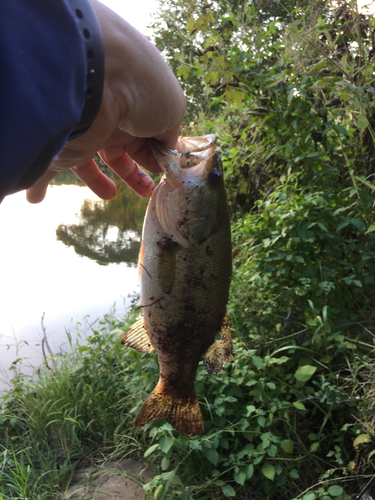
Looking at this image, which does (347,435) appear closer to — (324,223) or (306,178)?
(324,223)

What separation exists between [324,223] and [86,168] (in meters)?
2.00

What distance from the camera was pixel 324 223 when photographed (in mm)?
3020

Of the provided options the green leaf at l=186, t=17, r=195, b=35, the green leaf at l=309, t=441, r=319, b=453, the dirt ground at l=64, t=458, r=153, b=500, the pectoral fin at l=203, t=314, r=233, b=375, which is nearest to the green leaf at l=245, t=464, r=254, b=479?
the green leaf at l=309, t=441, r=319, b=453

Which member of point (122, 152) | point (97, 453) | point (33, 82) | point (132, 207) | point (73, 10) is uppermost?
point (132, 207)

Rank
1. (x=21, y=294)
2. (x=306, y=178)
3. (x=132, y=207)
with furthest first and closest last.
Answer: (x=132, y=207), (x=21, y=294), (x=306, y=178)

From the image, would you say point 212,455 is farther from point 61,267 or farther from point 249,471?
point 61,267

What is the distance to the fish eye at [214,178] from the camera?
1.75 m

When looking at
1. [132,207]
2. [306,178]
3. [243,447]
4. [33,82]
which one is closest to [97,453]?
[243,447]

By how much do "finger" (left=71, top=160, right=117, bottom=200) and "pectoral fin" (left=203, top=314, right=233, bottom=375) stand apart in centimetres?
85

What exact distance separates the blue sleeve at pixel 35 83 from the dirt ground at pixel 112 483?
8.72 feet

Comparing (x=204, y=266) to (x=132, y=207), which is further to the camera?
(x=132, y=207)

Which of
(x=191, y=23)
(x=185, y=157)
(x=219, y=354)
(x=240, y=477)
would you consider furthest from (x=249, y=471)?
(x=191, y=23)

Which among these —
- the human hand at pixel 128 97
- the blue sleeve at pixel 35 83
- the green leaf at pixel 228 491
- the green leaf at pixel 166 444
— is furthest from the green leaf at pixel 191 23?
the green leaf at pixel 228 491

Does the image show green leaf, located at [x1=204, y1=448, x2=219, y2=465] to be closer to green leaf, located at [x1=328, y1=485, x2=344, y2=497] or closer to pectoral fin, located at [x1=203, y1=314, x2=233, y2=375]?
green leaf, located at [x1=328, y1=485, x2=344, y2=497]
